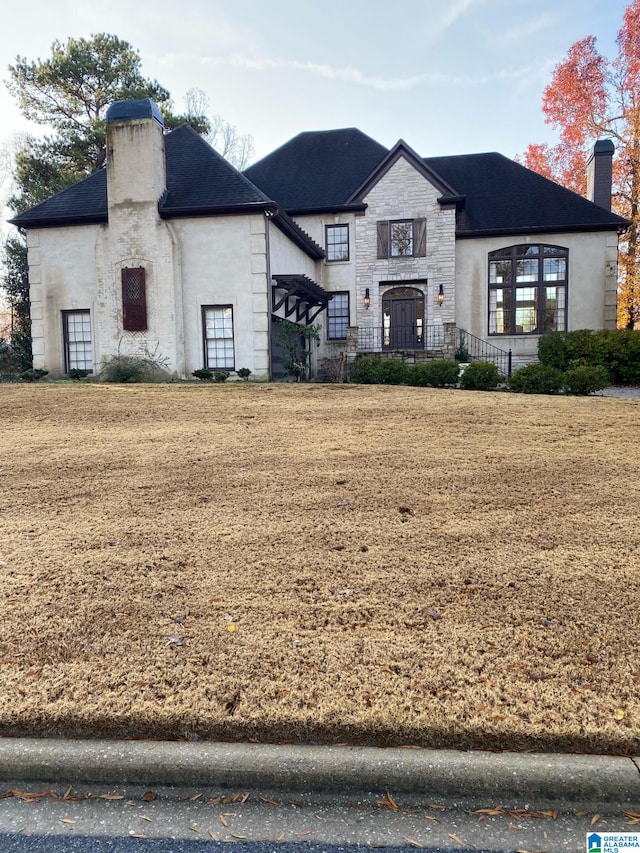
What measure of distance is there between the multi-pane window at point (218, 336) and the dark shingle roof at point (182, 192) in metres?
2.63

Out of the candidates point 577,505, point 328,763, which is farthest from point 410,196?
point 328,763

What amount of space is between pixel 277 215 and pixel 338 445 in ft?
35.3

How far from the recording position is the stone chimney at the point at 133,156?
16.3 metres

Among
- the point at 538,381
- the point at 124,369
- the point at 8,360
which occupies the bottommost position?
the point at 538,381

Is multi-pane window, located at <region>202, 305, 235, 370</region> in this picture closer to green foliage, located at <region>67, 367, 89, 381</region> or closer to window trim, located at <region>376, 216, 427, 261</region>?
green foliage, located at <region>67, 367, 89, 381</region>

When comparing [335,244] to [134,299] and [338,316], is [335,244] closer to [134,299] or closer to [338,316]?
[338,316]

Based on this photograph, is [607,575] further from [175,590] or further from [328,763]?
[175,590]

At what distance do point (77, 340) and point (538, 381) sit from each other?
12.7 meters

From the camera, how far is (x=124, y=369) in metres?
15.8

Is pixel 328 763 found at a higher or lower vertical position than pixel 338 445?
lower

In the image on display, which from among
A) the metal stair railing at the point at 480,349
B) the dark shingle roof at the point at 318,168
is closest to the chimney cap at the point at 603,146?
the dark shingle roof at the point at 318,168

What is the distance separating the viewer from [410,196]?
67.6 ft

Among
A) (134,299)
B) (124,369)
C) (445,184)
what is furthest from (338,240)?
(124,369)

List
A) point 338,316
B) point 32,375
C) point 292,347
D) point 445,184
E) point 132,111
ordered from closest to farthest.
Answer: point 32,375 < point 132,111 < point 292,347 < point 445,184 < point 338,316
